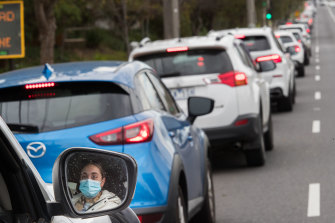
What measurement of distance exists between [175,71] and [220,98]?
0.60 m

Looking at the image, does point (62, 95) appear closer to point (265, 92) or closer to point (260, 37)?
point (265, 92)

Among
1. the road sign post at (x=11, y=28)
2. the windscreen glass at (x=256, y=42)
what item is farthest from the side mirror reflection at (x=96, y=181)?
the windscreen glass at (x=256, y=42)

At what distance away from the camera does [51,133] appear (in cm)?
548

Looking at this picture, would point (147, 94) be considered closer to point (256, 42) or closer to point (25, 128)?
point (25, 128)

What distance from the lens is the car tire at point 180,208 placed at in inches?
226

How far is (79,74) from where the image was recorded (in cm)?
587

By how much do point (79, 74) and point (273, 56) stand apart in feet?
42.0

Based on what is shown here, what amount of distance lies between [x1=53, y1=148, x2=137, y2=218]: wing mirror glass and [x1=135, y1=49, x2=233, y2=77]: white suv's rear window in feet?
24.8

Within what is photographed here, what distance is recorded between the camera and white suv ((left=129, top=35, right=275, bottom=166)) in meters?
10.6

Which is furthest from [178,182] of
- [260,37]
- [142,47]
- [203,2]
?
[203,2]

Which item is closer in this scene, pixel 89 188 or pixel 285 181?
pixel 89 188

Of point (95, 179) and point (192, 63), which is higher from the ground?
point (95, 179)

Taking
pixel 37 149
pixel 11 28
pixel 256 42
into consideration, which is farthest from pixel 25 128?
pixel 256 42

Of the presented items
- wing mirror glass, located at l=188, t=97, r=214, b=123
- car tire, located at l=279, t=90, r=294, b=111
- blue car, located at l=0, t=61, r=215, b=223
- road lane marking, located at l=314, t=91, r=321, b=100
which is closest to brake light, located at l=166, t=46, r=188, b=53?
wing mirror glass, located at l=188, t=97, r=214, b=123
